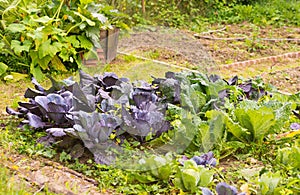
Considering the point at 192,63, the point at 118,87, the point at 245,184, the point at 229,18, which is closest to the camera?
the point at 245,184

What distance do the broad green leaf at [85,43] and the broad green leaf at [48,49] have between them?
37 cm

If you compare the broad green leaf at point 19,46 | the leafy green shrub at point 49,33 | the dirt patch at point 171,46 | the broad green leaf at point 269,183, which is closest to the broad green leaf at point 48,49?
the leafy green shrub at point 49,33

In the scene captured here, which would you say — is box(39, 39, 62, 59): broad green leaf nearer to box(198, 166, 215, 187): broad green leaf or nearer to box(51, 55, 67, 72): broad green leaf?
box(51, 55, 67, 72): broad green leaf

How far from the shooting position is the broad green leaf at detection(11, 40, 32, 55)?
4.52 m

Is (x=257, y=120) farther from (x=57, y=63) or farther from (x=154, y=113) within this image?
(x=57, y=63)

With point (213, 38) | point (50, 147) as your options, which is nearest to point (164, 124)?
point (50, 147)

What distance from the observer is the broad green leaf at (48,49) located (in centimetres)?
454

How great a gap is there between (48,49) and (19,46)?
0.29m

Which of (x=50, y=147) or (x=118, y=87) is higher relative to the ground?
(x=118, y=87)

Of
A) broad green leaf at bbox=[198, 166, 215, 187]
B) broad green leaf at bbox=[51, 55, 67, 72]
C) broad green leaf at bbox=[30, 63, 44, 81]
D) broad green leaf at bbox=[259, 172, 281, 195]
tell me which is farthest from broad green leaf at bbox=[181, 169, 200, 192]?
broad green leaf at bbox=[51, 55, 67, 72]

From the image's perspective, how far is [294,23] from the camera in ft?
28.8

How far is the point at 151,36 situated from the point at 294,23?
4216 millimetres

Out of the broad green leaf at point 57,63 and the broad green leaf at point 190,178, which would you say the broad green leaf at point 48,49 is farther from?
the broad green leaf at point 190,178

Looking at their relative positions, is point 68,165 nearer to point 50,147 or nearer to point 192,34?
point 50,147
